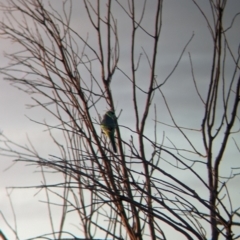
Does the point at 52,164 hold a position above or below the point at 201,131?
below

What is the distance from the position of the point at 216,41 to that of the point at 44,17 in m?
1.48

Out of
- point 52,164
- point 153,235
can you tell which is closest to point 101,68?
point 153,235

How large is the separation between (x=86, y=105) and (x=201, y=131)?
3.21ft

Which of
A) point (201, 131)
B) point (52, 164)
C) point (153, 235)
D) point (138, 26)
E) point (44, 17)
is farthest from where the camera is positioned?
point (44, 17)

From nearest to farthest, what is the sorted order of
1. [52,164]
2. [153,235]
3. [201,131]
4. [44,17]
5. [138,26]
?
[52,164]
[201,131]
[153,235]
[138,26]
[44,17]

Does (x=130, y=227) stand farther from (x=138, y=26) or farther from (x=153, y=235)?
(x=138, y=26)

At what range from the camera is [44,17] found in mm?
3824

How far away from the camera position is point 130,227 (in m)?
3.04

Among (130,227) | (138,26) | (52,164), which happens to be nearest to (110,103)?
(138,26)


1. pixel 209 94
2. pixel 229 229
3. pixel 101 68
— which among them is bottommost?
pixel 229 229

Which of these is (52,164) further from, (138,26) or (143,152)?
(138,26)

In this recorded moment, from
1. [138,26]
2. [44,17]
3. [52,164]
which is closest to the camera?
[52,164]

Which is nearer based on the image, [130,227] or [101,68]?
[130,227]

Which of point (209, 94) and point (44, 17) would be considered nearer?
point (209, 94)
